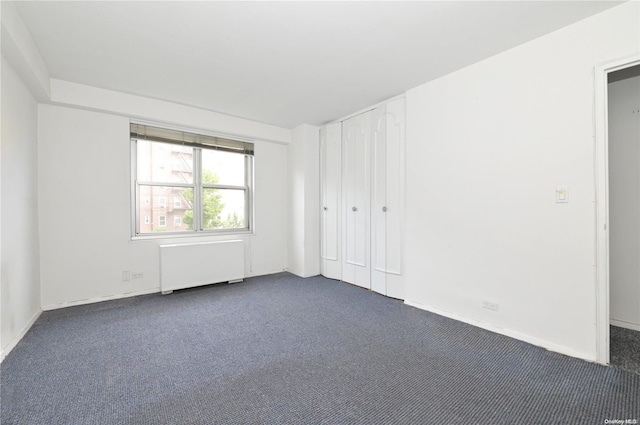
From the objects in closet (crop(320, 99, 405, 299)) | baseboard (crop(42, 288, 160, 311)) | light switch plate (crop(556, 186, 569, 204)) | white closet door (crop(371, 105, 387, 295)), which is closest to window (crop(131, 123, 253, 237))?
baseboard (crop(42, 288, 160, 311))

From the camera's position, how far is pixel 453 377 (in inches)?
73.8

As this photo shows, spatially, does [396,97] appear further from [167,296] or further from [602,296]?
[167,296]

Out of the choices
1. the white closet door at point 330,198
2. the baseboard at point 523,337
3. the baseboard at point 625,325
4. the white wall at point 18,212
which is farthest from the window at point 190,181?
the baseboard at point 625,325

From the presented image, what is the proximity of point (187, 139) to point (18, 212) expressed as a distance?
2031 mm

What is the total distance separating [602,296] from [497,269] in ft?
2.26

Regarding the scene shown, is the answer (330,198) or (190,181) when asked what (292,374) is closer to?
(330,198)

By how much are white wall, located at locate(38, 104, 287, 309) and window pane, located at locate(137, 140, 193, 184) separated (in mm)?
209

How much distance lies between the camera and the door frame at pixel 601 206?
6.56ft

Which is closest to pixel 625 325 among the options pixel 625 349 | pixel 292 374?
pixel 625 349

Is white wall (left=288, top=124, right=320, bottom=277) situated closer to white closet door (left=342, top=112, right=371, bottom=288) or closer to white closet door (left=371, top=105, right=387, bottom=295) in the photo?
white closet door (left=342, top=112, right=371, bottom=288)

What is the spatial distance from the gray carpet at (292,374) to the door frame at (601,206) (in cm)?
25

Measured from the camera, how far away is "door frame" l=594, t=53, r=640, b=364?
6.56 feet

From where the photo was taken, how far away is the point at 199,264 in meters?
3.90

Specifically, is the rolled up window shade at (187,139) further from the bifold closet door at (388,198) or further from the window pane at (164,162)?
the bifold closet door at (388,198)
